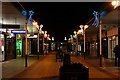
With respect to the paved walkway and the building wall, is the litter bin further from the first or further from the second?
the building wall

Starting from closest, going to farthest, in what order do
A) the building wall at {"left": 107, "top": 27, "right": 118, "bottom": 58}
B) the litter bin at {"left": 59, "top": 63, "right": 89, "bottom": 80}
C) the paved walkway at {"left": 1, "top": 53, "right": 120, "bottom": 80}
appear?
1. the litter bin at {"left": 59, "top": 63, "right": 89, "bottom": 80}
2. the paved walkway at {"left": 1, "top": 53, "right": 120, "bottom": 80}
3. the building wall at {"left": 107, "top": 27, "right": 118, "bottom": 58}

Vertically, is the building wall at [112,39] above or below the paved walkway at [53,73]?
above

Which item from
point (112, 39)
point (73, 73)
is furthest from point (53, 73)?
point (112, 39)

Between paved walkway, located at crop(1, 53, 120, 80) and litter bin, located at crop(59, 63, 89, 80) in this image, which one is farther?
paved walkway, located at crop(1, 53, 120, 80)

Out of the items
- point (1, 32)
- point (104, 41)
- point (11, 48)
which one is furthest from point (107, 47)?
point (1, 32)

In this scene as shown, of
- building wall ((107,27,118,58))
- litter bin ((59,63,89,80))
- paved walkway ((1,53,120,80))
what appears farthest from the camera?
building wall ((107,27,118,58))

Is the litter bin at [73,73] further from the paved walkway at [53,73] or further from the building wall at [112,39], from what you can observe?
the building wall at [112,39]

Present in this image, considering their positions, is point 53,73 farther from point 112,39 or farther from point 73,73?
point 112,39

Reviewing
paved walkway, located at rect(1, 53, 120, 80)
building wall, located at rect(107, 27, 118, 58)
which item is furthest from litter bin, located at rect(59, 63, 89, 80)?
building wall, located at rect(107, 27, 118, 58)

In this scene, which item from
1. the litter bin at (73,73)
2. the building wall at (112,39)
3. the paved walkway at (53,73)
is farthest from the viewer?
the building wall at (112,39)

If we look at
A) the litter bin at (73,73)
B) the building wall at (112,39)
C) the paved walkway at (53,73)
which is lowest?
the paved walkway at (53,73)

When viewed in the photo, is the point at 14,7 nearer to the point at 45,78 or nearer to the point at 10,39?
the point at 45,78

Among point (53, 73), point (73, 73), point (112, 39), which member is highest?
point (112, 39)

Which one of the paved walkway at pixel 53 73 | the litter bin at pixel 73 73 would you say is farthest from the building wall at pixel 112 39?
the litter bin at pixel 73 73
